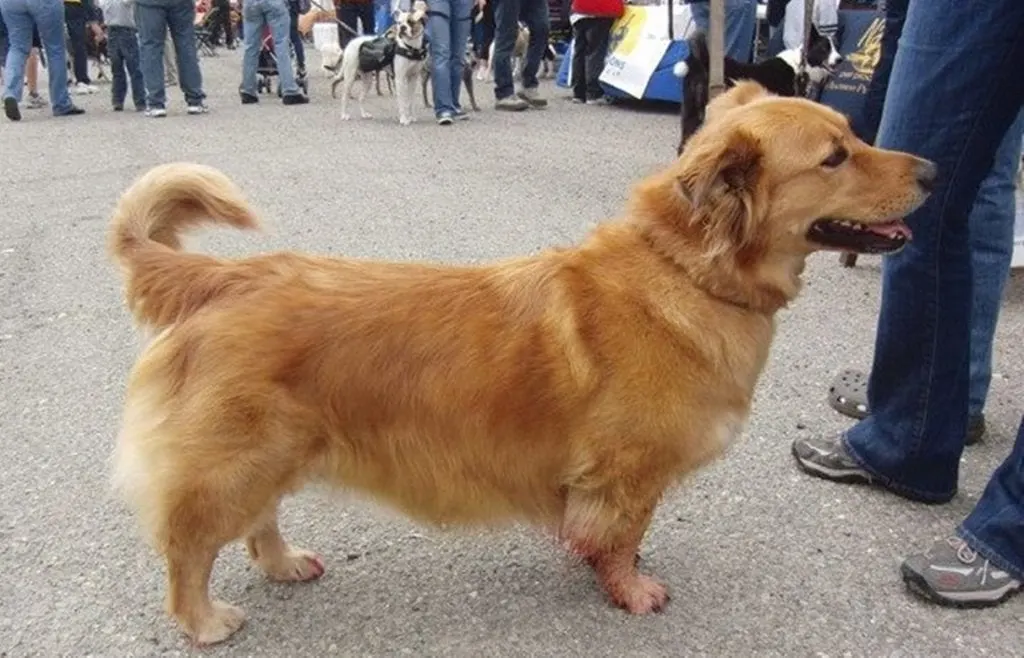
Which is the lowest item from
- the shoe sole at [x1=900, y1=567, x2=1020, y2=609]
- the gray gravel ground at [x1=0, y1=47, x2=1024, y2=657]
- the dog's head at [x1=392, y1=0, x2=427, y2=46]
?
the gray gravel ground at [x1=0, y1=47, x2=1024, y2=657]

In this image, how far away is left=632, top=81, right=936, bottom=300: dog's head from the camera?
2334 millimetres

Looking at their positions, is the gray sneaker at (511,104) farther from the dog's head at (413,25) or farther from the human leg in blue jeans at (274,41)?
the human leg in blue jeans at (274,41)

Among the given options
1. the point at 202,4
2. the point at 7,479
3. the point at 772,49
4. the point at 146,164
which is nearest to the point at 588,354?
the point at 7,479

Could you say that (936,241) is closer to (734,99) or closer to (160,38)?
(734,99)

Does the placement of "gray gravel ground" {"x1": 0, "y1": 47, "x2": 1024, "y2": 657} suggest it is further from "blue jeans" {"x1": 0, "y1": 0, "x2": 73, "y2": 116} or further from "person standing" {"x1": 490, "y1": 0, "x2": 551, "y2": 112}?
"blue jeans" {"x1": 0, "y1": 0, "x2": 73, "y2": 116}

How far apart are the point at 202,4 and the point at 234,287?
26762mm

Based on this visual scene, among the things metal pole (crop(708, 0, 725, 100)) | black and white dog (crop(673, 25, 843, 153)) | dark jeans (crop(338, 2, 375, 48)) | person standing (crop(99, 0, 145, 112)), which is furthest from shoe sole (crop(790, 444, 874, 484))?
dark jeans (crop(338, 2, 375, 48))

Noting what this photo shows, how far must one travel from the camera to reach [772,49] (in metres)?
8.42

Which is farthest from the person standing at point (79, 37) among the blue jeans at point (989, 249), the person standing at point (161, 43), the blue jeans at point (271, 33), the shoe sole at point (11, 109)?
the blue jeans at point (989, 249)

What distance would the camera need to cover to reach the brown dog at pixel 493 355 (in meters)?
2.28

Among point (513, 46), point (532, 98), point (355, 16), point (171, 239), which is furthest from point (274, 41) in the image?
point (171, 239)

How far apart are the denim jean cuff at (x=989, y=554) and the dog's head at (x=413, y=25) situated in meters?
9.63

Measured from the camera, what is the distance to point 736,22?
26.5 ft

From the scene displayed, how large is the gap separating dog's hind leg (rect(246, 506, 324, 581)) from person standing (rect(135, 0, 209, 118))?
33.4 feet
